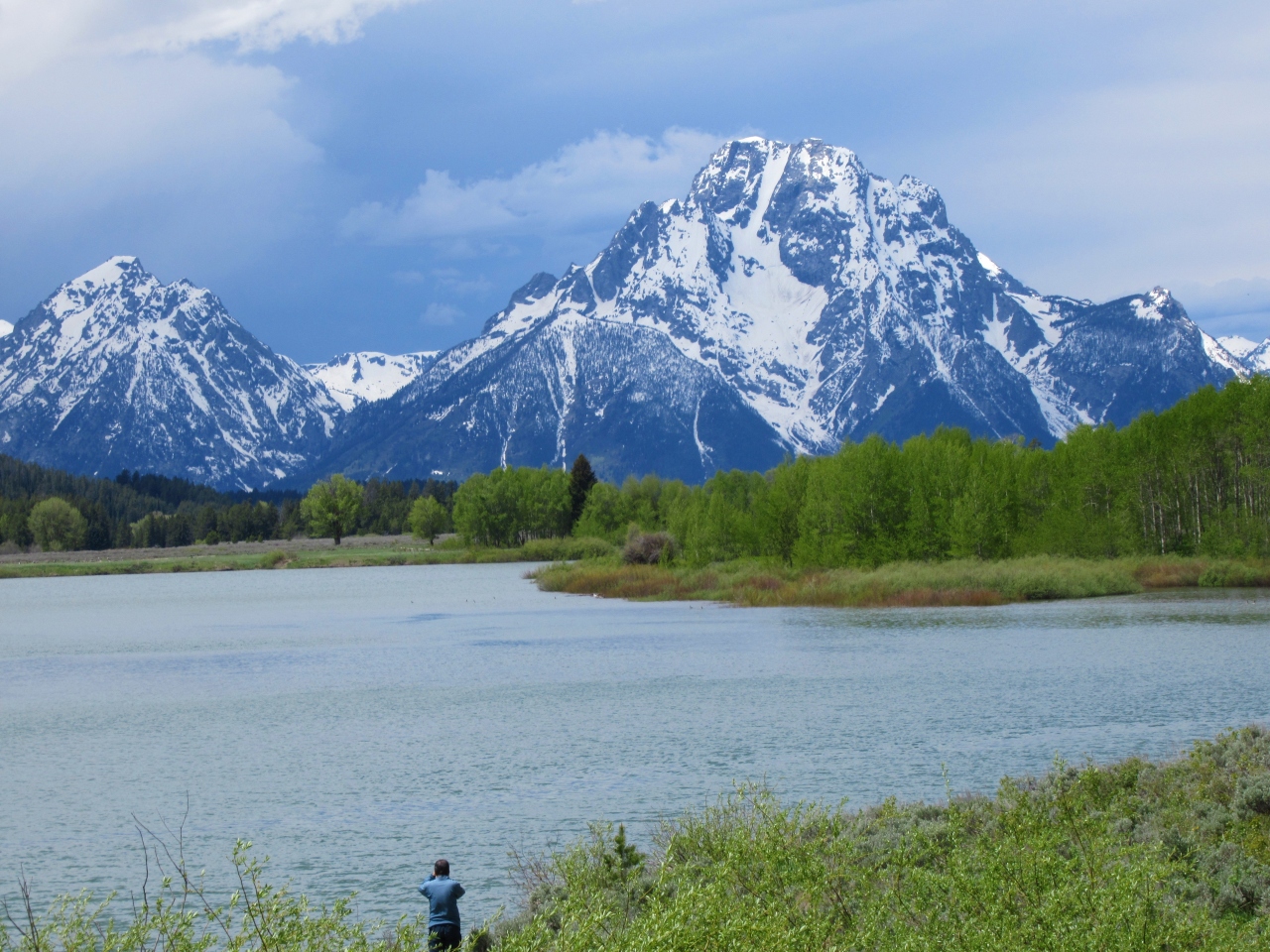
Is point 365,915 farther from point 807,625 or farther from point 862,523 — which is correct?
point 862,523

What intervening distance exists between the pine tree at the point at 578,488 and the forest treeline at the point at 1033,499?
6854 centimetres

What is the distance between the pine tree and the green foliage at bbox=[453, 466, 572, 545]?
0.76m

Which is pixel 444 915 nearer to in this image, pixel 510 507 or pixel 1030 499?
pixel 1030 499

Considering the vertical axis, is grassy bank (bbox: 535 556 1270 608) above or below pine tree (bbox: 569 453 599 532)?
below

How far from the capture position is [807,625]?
63.3 m

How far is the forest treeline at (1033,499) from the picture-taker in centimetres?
8194

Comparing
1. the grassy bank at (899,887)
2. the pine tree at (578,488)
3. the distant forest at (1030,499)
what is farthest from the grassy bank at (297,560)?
the grassy bank at (899,887)

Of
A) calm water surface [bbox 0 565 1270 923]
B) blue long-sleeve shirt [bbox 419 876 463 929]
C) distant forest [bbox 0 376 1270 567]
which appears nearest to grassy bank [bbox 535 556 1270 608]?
distant forest [bbox 0 376 1270 567]

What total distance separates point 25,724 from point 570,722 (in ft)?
61.0

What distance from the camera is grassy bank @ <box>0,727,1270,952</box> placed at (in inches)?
402

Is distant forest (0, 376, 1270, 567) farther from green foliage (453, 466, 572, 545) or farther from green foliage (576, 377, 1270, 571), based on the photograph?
green foliage (453, 466, 572, 545)

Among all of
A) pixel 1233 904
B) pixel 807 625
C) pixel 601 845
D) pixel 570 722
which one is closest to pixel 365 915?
pixel 601 845

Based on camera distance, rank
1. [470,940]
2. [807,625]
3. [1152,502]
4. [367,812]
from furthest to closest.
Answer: [1152,502] → [807,625] → [367,812] → [470,940]

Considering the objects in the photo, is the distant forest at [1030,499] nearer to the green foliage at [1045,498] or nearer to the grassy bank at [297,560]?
the green foliage at [1045,498]
